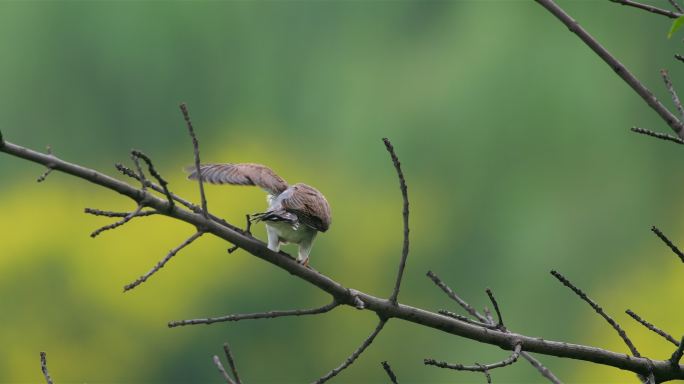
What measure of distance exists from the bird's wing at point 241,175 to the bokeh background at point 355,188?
9451 millimetres

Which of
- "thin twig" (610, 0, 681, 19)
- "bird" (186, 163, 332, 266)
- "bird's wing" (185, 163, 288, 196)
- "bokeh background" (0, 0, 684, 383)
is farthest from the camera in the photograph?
"bokeh background" (0, 0, 684, 383)

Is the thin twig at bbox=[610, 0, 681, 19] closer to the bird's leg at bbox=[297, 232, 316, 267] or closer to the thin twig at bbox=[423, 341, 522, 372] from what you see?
the thin twig at bbox=[423, 341, 522, 372]

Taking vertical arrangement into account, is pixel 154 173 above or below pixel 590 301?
above

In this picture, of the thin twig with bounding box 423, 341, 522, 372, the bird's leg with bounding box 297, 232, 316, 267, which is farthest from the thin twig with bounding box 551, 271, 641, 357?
the bird's leg with bounding box 297, 232, 316, 267

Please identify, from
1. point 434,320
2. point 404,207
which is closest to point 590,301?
point 434,320

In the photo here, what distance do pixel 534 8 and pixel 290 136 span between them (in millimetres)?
5326

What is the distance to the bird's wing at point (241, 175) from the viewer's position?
10.1 ft

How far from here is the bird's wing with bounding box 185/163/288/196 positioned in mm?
3066

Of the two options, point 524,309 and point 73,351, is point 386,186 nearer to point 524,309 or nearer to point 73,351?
point 524,309

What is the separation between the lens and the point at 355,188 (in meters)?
16.5

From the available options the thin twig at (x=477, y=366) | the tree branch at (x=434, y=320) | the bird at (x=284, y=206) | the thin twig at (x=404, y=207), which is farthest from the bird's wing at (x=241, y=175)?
the thin twig at (x=477, y=366)

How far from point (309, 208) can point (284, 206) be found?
95 mm

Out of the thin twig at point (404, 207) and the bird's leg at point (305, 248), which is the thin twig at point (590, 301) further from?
the bird's leg at point (305, 248)

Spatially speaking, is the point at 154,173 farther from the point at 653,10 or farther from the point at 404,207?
the point at 653,10
